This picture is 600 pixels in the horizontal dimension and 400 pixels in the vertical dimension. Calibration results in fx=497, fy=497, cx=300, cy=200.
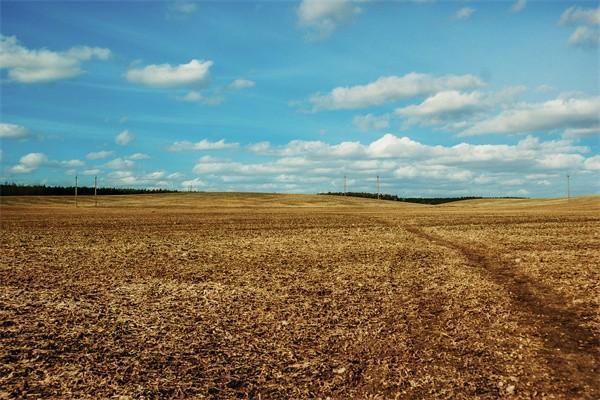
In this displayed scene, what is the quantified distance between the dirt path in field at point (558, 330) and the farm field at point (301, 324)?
4 cm

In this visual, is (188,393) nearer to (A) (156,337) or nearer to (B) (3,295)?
(A) (156,337)

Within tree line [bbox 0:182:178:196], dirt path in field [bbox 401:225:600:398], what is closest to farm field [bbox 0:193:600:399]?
dirt path in field [bbox 401:225:600:398]

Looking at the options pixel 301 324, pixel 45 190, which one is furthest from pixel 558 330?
pixel 45 190

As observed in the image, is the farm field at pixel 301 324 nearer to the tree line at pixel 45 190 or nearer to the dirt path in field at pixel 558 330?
the dirt path in field at pixel 558 330

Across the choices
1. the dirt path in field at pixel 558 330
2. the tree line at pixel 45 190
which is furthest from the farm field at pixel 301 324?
the tree line at pixel 45 190

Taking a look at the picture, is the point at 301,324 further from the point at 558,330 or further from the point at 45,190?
the point at 45,190

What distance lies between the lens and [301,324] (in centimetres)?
1025

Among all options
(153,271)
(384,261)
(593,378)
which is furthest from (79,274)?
(593,378)

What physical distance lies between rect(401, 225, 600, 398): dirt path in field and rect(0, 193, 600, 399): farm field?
0.04m

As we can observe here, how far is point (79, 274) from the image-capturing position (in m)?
15.2

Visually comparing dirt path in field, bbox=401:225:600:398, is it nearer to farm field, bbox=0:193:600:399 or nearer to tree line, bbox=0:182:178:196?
farm field, bbox=0:193:600:399

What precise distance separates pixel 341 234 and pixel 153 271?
13180 mm

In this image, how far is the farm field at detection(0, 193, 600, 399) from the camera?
752 centimetres

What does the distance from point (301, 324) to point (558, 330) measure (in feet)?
16.6
